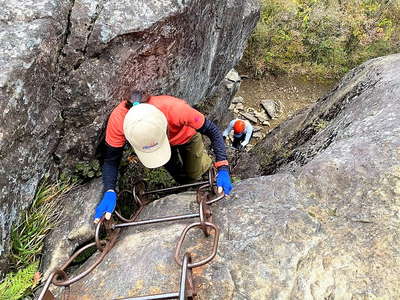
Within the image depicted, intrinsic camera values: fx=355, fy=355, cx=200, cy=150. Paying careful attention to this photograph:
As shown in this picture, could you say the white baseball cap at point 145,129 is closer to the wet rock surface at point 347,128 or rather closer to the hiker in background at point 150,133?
the hiker in background at point 150,133

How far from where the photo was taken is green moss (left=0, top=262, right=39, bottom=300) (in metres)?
3.21

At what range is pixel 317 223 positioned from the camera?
3545 millimetres

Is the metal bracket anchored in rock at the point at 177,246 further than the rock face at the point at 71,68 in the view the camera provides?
No

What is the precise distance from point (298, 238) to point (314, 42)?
12325mm

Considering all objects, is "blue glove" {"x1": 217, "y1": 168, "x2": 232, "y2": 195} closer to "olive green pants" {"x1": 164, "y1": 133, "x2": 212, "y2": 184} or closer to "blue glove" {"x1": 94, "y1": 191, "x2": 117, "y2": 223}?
"olive green pants" {"x1": 164, "y1": 133, "x2": 212, "y2": 184}

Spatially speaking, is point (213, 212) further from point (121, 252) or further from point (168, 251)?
point (121, 252)

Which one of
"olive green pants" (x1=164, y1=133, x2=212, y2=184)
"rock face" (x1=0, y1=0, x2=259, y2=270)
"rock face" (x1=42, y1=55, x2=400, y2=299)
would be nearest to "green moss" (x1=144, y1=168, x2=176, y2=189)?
"olive green pants" (x1=164, y1=133, x2=212, y2=184)

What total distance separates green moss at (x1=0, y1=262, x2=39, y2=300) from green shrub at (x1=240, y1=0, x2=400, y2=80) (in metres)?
11.8

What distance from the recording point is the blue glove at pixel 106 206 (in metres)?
3.98

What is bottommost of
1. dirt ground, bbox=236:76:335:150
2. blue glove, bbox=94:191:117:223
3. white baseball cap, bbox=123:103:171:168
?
dirt ground, bbox=236:76:335:150

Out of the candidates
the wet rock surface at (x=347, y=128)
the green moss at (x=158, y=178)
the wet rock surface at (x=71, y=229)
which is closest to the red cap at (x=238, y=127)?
the wet rock surface at (x=347, y=128)

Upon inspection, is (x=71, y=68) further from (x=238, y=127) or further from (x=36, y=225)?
(x=238, y=127)

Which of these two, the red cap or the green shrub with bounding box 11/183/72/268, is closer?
the green shrub with bounding box 11/183/72/268

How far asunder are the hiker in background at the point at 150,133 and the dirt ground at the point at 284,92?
8.89 metres
